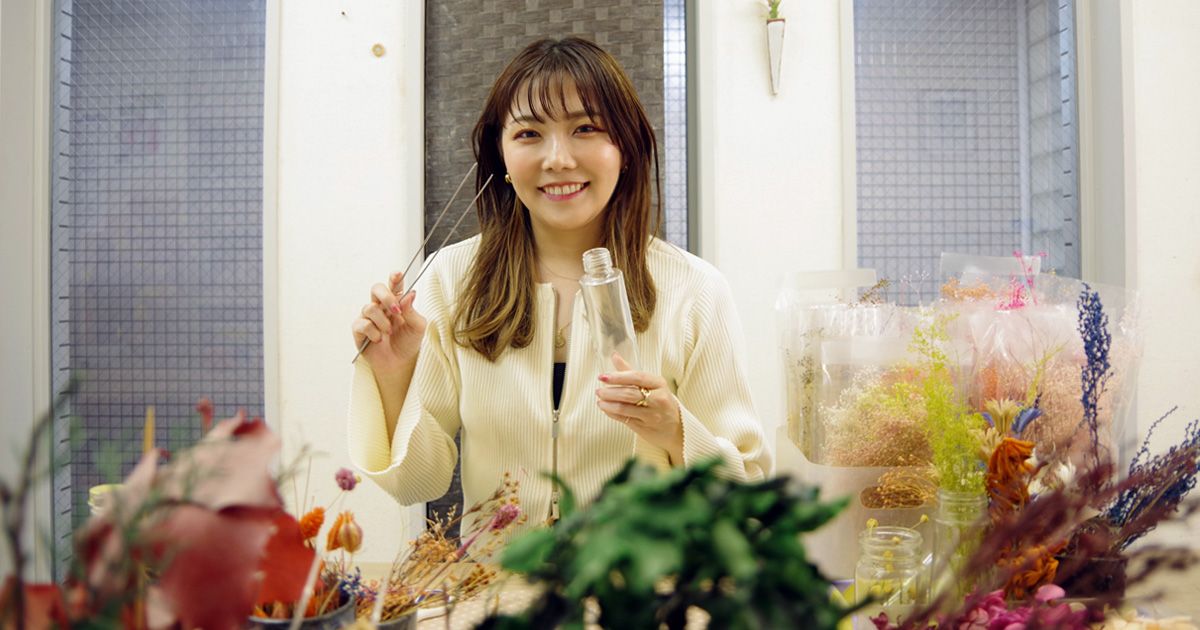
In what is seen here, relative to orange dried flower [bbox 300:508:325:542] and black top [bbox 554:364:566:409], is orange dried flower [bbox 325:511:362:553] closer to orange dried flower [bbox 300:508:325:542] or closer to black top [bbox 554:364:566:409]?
orange dried flower [bbox 300:508:325:542]

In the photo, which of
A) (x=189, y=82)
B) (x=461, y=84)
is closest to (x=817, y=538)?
(x=461, y=84)

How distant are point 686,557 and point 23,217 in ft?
9.40

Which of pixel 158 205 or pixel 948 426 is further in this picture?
pixel 158 205

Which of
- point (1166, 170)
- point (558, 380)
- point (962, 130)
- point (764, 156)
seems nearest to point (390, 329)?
point (558, 380)

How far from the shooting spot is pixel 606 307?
42.8 inches

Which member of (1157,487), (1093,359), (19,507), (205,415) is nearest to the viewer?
(19,507)

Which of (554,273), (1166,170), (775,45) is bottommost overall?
(554,273)

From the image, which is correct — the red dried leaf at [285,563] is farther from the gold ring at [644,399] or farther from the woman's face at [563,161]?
A: the woman's face at [563,161]

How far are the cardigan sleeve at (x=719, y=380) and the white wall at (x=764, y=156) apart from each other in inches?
38.4

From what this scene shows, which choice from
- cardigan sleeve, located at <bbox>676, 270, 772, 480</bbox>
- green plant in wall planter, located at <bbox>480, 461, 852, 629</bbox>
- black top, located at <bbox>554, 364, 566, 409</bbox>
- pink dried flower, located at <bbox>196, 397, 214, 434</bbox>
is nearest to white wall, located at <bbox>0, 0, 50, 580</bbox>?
black top, located at <bbox>554, 364, 566, 409</bbox>

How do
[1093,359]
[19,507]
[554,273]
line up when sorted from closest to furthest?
[19,507]
[1093,359]
[554,273]

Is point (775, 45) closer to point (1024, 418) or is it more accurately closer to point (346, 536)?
point (1024, 418)

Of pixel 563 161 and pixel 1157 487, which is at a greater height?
pixel 563 161

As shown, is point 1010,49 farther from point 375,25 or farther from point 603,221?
point 375,25
